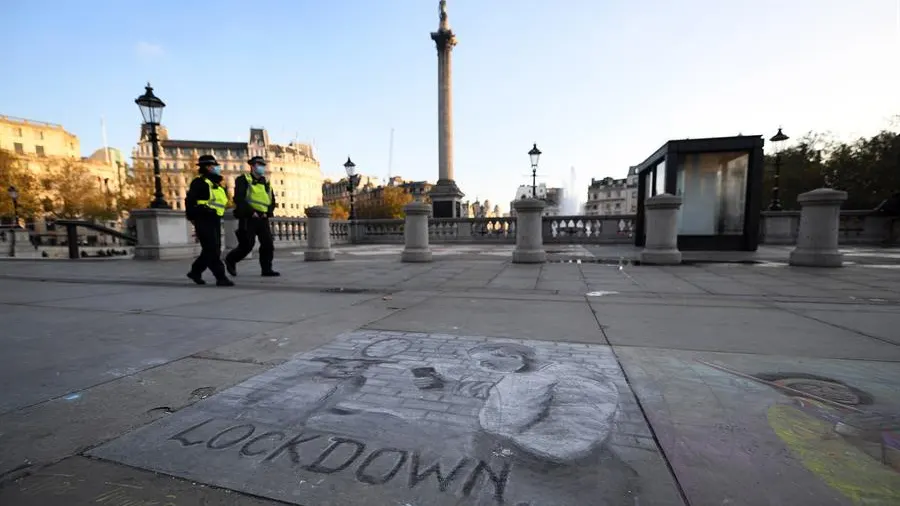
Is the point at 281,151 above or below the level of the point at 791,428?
above

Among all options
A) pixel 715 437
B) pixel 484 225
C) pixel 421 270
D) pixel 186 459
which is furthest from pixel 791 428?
pixel 484 225

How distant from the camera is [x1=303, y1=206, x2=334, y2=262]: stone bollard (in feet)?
35.8

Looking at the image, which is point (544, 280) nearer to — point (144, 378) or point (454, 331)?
point (454, 331)

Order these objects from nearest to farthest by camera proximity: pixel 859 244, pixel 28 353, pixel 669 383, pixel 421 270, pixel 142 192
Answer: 1. pixel 669 383
2. pixel 28 353
3. pixel 421 270
4. pixel 859 244
5. pixel 142 192

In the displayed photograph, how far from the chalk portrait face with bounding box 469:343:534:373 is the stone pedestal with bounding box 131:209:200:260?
1293 cm

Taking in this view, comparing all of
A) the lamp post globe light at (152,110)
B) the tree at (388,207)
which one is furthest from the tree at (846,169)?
the tree at (388,207)

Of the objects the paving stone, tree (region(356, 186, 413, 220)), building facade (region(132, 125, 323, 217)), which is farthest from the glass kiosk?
building facade (region(132, 125, 323, 217))

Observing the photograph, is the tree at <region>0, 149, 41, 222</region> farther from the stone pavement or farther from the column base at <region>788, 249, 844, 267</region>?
the column base at <region>788, 249, 844, 267</region>

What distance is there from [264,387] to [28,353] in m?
2.30

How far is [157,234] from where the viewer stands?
1179cm

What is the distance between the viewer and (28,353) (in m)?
2.94

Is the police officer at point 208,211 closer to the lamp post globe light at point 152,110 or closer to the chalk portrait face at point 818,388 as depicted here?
the lamp post globe light at point 152,110

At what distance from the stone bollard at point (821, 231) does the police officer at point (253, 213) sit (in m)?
11.2

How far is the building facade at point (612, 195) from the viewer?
102500 mm
